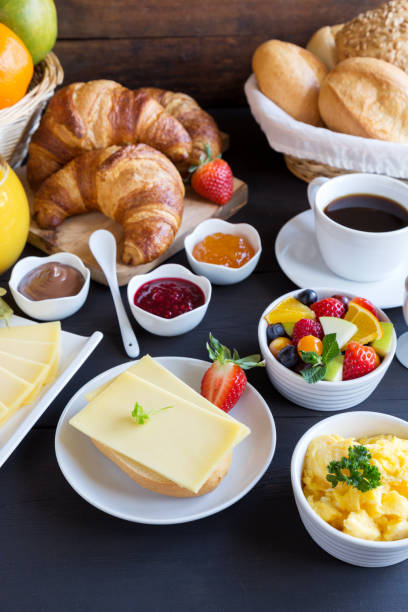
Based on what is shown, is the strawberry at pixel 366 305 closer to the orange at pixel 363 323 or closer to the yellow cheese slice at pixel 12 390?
the orange at pixel 363 323

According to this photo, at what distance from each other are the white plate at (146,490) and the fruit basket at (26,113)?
74cm

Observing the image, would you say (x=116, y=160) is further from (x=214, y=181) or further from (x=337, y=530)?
(x=337, y=530)

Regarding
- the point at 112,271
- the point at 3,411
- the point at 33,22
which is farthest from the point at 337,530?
the point at 33,22

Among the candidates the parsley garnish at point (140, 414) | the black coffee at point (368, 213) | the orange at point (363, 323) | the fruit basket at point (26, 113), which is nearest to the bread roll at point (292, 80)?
the black coffee at point (368, 213)

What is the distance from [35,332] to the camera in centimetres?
117

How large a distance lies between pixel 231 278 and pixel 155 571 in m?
0.69

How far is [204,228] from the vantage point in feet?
4.84

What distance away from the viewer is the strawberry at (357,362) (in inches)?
41.9

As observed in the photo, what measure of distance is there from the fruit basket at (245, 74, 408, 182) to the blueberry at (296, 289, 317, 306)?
1.45 ft

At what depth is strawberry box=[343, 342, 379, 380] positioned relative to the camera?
41.9 inches

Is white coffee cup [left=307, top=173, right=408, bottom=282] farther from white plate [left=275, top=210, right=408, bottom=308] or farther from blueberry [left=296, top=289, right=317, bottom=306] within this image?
blueberry [left=296, top=289, right=317, bottom=306]

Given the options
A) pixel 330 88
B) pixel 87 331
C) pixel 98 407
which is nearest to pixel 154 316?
pixel 87 331

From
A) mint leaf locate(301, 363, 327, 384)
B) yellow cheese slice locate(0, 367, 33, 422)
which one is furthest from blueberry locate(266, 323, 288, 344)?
yellow cheese slice locate(0, 367, 33, 422)

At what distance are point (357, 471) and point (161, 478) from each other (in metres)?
0.30
